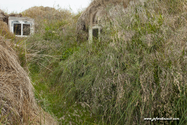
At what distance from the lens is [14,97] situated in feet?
6.31

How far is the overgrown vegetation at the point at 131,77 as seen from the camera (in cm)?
194

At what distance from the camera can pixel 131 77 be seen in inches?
87.3

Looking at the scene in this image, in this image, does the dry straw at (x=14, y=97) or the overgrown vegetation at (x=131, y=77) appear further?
the overgrown vegetation at (x=131, y=77)

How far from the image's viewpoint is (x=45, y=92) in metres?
3.43

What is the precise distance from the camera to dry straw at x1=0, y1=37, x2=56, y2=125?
1776 millimetres

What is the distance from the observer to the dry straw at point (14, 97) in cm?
178

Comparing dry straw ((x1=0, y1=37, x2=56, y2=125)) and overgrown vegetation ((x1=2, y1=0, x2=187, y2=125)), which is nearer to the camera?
dry straw ((x1=0, y1=37, x2=56, y2=125))

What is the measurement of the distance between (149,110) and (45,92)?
7.44 feet

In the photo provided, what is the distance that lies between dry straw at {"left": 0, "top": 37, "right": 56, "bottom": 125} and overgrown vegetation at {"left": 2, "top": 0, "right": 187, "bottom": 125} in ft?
1.50

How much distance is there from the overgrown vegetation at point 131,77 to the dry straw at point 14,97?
0.46m

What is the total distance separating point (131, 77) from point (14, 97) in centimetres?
153

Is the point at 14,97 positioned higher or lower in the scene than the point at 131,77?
lower

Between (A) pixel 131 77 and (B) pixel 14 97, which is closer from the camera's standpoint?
(B) pixel 14 97

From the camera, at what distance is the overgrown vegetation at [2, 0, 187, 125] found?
1.94m
